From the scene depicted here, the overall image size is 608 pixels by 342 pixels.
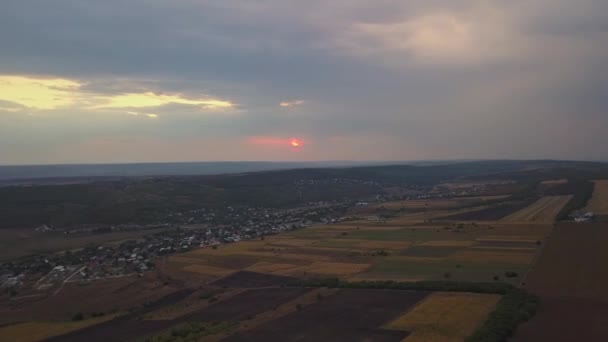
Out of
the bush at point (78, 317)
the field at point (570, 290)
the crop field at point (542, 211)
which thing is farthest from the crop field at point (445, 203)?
the bush at point (78, 317)

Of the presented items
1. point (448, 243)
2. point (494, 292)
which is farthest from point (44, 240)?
point (494, 292)

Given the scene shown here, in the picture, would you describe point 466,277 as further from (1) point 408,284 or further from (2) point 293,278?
(2) point 293,278

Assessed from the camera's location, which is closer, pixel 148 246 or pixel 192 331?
pixel 192 331

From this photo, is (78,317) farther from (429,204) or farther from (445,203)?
(445,203)

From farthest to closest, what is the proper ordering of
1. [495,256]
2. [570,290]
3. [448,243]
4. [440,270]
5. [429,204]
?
[429,204]
[448,243]
[495,256]
[440,270]
[570,290]

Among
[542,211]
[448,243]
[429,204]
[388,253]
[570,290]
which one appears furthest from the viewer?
[429,204]

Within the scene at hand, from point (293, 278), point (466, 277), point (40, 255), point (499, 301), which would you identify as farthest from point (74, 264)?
point (499, 301)
